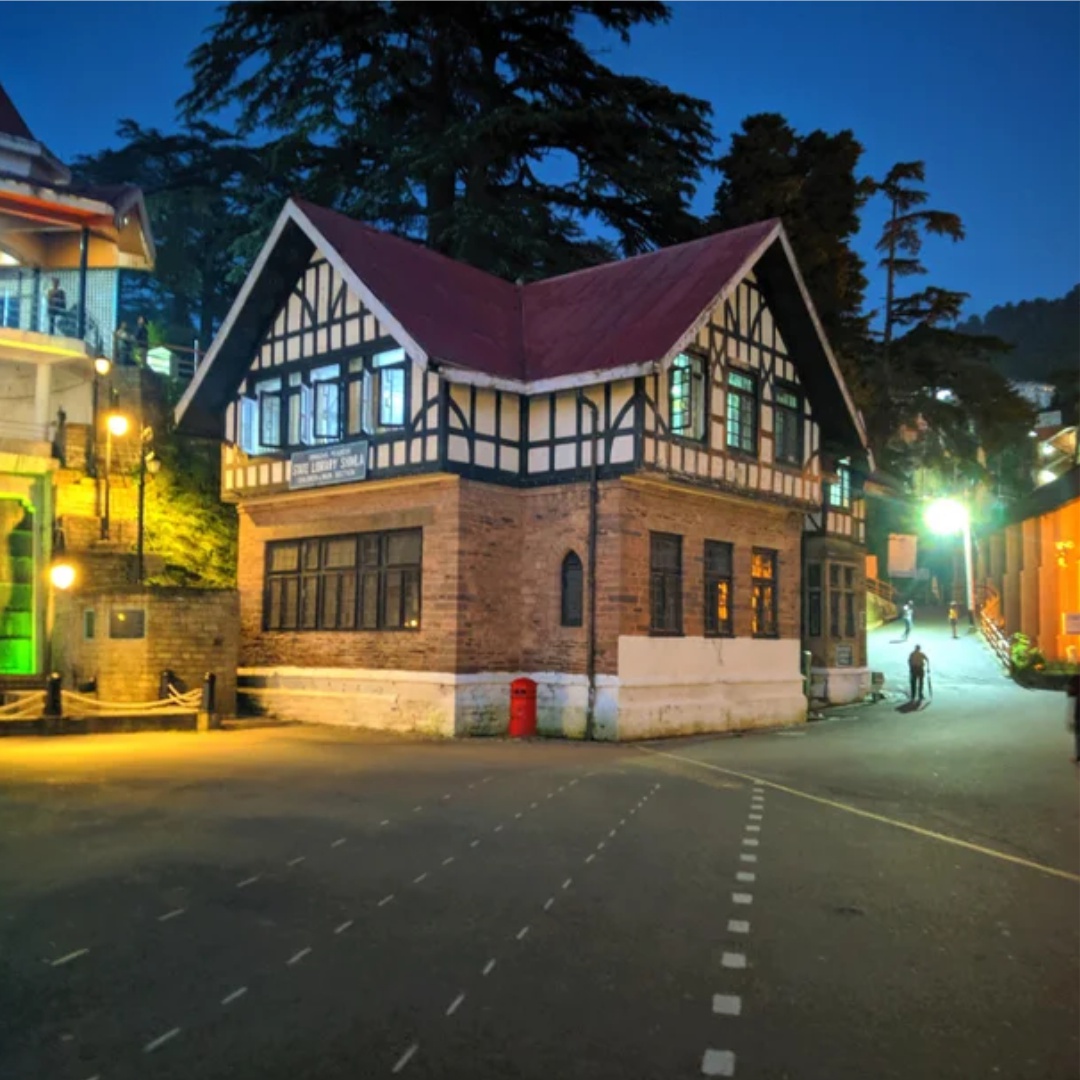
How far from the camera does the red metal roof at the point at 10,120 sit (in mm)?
26656

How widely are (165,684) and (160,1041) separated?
16.8m

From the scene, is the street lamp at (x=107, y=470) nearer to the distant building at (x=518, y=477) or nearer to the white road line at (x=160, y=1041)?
the distant building at (x=518, y=477)

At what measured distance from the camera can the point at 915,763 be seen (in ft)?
53.3

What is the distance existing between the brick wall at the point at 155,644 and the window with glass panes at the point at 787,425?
11.8 metres

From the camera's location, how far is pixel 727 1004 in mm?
5668

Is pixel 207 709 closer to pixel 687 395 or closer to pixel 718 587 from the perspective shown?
pixel 718 587

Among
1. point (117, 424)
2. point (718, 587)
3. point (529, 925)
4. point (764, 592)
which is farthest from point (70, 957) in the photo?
point (764, 592)

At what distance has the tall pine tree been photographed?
29.2 m

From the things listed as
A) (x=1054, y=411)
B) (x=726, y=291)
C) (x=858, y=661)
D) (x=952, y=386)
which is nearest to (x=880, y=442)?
(x=952, y=386)

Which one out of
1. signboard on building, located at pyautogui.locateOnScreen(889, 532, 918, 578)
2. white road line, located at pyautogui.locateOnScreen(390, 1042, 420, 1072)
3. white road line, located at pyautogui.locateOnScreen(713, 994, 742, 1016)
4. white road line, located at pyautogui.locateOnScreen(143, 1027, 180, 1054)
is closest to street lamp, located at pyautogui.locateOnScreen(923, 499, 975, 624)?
signboard on building, located at pyautogui.locateOnScreen(889, 532, 918, 578)

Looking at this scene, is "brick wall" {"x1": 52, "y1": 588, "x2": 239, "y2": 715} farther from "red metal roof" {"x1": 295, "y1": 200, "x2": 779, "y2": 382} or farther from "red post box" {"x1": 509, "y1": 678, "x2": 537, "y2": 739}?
"red metal roof" {"x1": 295, "y1": 200, "x2": 779, "y2": 382}

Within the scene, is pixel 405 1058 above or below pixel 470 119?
below

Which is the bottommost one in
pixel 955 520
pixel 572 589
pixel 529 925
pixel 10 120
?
pixel 529 925

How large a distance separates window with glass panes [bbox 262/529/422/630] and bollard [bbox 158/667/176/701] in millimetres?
2681
